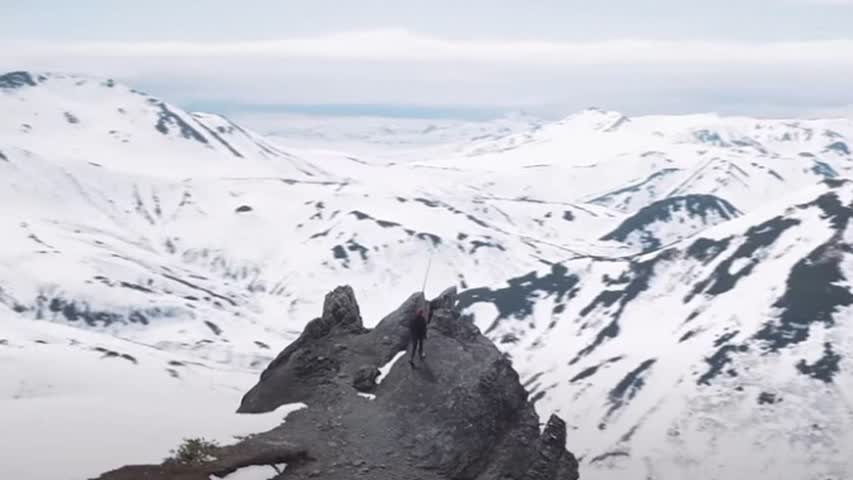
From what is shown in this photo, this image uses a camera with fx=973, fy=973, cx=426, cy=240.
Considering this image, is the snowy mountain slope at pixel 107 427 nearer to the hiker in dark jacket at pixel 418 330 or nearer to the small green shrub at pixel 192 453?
the small green shrub at pixel 192 453

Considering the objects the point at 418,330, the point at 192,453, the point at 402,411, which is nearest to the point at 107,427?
the point at 192,453

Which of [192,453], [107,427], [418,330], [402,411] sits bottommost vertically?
[402,411]

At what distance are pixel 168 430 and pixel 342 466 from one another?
7.67 m

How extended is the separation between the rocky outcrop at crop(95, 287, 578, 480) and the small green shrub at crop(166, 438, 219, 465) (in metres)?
0.75

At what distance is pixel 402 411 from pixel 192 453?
11460 millimetres

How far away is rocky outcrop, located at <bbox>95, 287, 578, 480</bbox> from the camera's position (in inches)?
1689

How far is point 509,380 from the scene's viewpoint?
53250 millimetres

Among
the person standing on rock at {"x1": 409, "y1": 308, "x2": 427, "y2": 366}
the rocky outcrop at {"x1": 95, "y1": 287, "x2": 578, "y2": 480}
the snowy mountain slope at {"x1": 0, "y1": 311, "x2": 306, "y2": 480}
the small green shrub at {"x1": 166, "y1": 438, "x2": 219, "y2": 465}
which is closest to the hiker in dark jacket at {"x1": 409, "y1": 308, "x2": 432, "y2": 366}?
the person standing on rock at {"x1": 409, "y1": 308, "x2": 427, "y2": 366}

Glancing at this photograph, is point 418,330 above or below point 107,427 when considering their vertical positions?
above

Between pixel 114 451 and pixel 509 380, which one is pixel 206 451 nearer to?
pixel 114 451

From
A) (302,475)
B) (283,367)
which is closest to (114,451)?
(302,475)

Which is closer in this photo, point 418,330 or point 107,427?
point 107,427

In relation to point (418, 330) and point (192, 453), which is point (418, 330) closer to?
point (418, 330)

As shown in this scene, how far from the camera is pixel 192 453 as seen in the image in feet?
129
